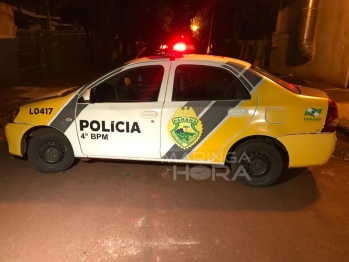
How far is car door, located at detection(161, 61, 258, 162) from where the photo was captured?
173 inches

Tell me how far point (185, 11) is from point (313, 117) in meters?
25.2

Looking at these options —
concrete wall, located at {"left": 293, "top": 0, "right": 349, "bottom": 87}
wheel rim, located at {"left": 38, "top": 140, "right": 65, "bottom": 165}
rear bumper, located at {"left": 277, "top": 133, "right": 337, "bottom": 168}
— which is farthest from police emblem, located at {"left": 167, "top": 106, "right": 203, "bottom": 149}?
concrete wall, located at {"left": 293, "top": 0, "right": 349, "bottom": 87}

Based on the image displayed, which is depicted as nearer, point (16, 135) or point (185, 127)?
point (185, 127)

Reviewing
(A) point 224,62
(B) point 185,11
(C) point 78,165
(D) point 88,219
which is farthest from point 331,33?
(B) point 185,11

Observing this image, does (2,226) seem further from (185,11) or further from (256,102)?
(185,11)

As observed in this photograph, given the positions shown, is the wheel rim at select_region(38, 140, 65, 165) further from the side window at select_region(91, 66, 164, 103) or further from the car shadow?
the side window at select_region(91, 66, 164, 103)

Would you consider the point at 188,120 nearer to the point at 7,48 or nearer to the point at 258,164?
the point at 258,164

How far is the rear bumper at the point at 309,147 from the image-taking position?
4.34 metres

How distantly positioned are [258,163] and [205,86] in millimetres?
1268

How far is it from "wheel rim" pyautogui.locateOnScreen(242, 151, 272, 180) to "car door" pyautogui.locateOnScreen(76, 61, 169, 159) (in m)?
1.24

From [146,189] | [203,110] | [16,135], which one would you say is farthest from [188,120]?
[16,135]

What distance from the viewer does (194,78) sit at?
4.76m

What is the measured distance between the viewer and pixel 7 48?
39.4ft

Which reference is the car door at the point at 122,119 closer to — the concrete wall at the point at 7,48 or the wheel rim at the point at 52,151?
the wheel rim at the point at 52,151
